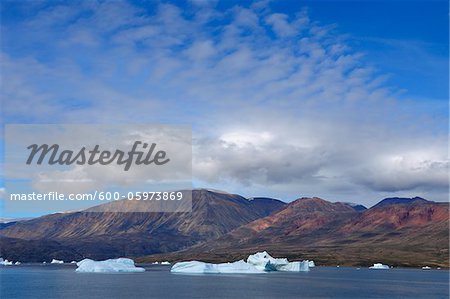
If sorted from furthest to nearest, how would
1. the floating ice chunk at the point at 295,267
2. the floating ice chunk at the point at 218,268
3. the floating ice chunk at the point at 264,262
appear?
the floating ice chunk at the point at 295,267 < the floating ice chunk at the point at 264,262 < the floating ice chunk at the point at 218,268

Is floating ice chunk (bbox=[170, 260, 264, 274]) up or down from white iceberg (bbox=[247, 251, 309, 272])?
down

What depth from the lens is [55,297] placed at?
7112 centimetres

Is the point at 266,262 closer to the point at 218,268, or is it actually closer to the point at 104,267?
the point at 218,268

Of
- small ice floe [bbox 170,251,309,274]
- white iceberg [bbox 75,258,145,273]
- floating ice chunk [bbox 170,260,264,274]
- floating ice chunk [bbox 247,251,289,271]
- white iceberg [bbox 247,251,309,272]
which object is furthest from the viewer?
white iceberg [bbox 75,258,145,273]

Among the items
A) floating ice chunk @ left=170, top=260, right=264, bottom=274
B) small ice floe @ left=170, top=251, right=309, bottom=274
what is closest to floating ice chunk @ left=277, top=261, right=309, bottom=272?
small ice floe @ left=170, top=251, right=309, bottom=274

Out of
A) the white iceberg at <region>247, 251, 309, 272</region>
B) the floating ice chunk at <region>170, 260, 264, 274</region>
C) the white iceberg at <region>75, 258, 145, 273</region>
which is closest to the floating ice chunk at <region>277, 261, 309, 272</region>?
the white iceberg at <region>247, 251, 309, 272</region>

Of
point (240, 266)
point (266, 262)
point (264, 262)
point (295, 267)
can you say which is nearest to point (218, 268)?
point (240, 266)

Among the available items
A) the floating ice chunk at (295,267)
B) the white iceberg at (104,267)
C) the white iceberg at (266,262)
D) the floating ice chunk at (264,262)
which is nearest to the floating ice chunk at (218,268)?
the floating ice chunk at (264,262)

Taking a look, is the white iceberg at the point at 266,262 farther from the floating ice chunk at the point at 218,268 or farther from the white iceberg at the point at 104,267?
the white iceberg at the point at 104,267

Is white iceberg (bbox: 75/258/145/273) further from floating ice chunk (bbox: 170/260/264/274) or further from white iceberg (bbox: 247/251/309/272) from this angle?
white iceberg (bbox: 247/251/309/272)

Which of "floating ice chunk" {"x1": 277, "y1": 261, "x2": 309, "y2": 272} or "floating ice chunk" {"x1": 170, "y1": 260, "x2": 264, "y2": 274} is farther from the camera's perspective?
"floating ice chunk" {"x1": 277, "y1": 261, "x2": 309, "y2": 272}

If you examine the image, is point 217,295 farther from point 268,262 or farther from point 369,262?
point 369,262

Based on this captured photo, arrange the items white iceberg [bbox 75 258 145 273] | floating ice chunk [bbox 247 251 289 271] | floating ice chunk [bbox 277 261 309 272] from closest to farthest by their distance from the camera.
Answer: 1. floating ice chunk [bbox 247 251 289 271]
2. white iceberg [bbox 75 258 145 273]
3. floating ice chunk [bbox 277 261 309 272]

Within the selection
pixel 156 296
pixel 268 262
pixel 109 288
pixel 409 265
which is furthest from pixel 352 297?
pixel 409 265
